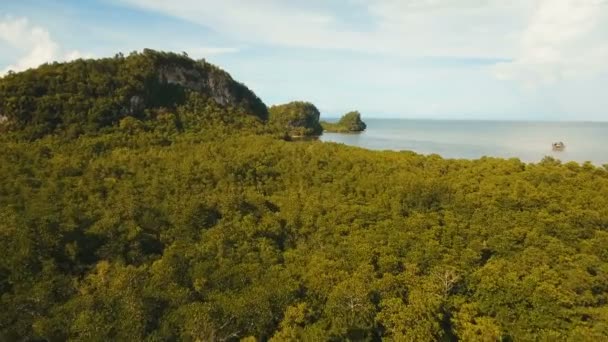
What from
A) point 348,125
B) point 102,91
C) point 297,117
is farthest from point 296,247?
point 348,125

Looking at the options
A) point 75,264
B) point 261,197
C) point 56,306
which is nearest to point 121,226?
point 75,264

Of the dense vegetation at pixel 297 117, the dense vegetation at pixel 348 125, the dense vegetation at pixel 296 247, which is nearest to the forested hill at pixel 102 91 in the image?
the dense vegetation at pixel 296 247

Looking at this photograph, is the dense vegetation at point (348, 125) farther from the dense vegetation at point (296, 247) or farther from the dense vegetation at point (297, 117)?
the dense vegetation at point (296, 247)

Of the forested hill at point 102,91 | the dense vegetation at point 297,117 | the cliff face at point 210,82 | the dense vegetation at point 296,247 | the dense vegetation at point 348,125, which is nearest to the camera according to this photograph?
the dense vegetation at point 296,247

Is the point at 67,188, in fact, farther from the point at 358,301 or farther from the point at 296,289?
the point at 358,301

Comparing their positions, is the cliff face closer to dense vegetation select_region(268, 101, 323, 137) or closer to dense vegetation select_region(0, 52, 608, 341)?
dense vegetation select_region(0, 52, 608, 341)

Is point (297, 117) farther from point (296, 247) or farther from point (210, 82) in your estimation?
point (296, 247)
